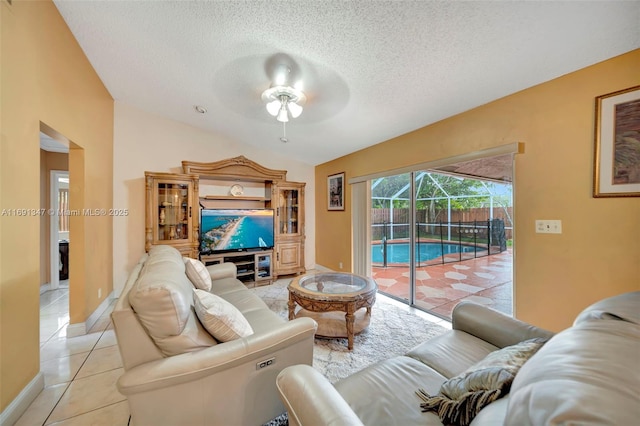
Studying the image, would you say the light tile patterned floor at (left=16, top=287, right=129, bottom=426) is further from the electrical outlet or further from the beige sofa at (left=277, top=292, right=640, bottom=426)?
the electrical outlet

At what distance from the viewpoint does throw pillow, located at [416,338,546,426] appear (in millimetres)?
774

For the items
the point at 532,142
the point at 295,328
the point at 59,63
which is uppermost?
the point at 59,63

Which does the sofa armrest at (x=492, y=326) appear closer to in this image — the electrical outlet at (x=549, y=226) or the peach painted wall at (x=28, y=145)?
the electrical outlet at (x=549, y=226)

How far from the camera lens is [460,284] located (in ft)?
11.5

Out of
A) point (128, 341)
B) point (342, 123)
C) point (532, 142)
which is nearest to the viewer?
point (128, 341)

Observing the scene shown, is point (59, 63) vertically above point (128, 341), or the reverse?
point (59, 63)

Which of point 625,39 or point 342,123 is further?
point 342,123

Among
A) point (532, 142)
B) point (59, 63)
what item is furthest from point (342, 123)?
point (59, 63)

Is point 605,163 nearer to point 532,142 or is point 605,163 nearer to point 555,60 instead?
point 532,142

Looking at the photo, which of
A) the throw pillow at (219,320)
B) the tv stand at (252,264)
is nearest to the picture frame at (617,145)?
the throw pillow at (219,320)

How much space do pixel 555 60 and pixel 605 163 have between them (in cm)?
82

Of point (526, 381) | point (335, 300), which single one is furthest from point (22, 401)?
point (526, 381)

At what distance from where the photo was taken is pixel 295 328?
1364 millimetres

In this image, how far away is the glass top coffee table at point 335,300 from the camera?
2135 millimetres
